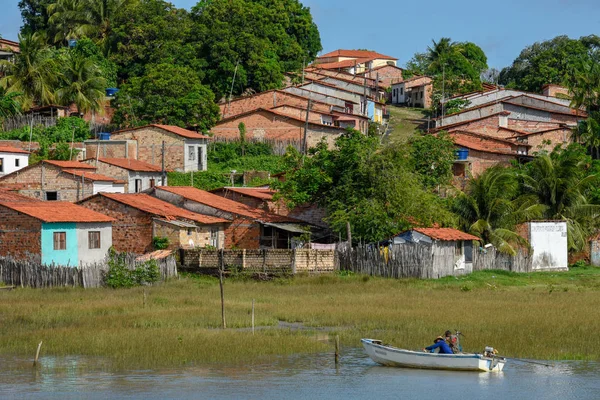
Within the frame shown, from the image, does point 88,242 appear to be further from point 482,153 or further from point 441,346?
point 482,153

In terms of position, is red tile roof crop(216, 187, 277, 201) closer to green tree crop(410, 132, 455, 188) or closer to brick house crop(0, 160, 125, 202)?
brick house crop(0, 160, 125, 202)

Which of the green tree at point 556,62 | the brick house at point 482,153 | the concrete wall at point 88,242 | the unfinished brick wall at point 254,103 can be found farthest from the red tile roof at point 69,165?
the green tree at point 556,62

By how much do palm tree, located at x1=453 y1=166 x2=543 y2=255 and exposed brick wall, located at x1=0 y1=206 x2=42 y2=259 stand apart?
2001 centimetres

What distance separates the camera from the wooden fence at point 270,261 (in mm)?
44406

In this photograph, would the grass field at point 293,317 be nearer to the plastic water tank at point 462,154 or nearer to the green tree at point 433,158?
the green tree at point 433,158

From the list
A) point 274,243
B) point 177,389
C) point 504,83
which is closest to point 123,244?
point 274,243

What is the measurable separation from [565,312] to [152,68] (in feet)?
154

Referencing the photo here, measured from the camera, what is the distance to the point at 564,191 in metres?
54.4

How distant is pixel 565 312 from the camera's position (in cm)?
3438

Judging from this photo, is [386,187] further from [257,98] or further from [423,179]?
[257,98]

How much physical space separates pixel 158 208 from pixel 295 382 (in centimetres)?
2658

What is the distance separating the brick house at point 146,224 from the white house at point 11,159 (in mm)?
12537

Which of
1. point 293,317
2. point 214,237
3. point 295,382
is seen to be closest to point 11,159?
point 214,237

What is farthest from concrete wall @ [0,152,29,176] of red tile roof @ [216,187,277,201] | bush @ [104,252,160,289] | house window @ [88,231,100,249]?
bush @ [104,252,160,289]
